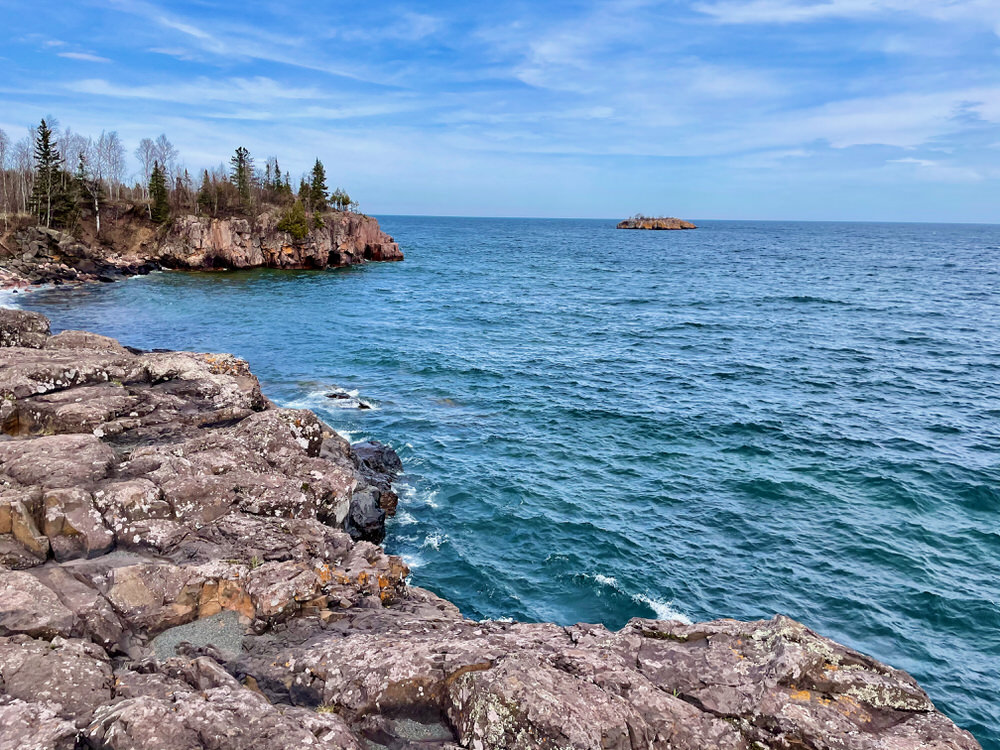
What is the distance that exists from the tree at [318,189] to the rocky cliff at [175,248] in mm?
3138

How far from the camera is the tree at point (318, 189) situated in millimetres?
123750

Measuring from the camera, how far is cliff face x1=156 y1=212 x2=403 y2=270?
9819 cm

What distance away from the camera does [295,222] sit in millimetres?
106188

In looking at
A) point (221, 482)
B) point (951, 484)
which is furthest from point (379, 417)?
point (951, 484)

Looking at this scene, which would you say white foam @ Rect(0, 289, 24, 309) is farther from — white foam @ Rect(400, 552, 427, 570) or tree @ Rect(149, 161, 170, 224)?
white foam @ Rect(400, 552, 427, 570)

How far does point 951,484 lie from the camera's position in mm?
28938

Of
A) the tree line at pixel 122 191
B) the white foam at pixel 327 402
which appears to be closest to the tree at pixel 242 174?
the tree line at pixel 122 191

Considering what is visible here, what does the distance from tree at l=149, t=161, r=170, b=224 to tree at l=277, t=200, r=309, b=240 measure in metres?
19.2

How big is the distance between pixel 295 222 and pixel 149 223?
25.0 metres

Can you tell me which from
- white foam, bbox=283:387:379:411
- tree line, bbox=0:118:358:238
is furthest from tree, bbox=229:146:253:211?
white foam, bbox=283:387:379:411

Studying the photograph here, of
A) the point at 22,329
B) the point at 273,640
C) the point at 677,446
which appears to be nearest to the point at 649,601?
the point at 677,446

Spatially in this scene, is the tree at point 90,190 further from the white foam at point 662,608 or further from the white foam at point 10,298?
the white foam at point 662,608

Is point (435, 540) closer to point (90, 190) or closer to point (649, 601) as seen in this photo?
point (649, 601)

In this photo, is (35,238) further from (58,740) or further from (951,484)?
(951,484)
